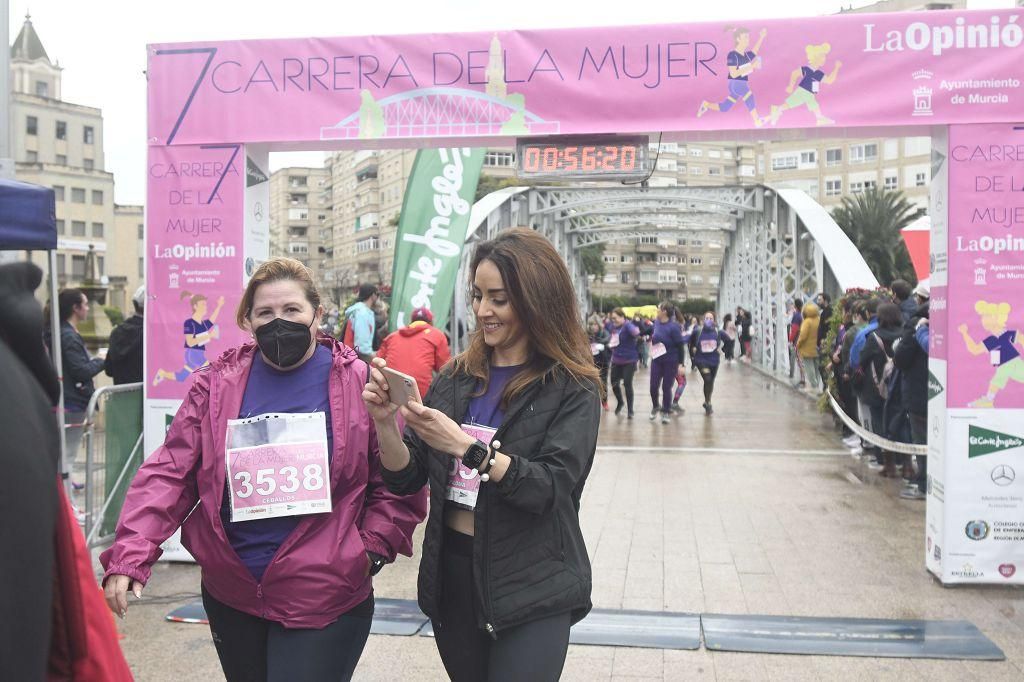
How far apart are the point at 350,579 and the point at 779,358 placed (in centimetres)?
2317

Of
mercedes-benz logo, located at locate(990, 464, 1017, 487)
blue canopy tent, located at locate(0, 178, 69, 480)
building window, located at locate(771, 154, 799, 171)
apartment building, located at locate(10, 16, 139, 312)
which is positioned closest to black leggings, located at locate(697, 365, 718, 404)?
mercedes-benz logo, located at locate(990, 464, 1017, 487)

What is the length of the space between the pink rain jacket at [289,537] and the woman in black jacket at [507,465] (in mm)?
155

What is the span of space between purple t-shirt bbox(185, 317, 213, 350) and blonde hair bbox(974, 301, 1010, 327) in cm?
493

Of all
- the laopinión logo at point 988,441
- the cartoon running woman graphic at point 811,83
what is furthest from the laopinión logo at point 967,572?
the cartoon running woman graphic at point 811,83

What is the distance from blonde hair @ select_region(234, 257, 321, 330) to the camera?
2914 millimetres

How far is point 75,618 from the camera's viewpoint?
148 centimetres

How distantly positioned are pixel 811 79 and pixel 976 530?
2973 mm

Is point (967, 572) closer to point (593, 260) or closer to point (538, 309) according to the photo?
point (538, 309)

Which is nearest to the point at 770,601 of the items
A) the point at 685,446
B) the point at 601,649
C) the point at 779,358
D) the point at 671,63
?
the point at 601,649

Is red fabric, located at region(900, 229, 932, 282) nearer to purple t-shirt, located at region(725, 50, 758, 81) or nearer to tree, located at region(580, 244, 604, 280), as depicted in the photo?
purple t-shirt, located at region(725, 50, 758, 81)

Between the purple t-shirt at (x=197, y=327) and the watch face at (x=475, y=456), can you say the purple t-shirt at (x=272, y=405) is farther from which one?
the purple t-shirt at (x=197, y=327)

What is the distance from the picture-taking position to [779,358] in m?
24.6

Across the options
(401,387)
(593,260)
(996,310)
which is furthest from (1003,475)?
(593,260)

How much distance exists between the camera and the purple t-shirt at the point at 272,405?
269 cm
